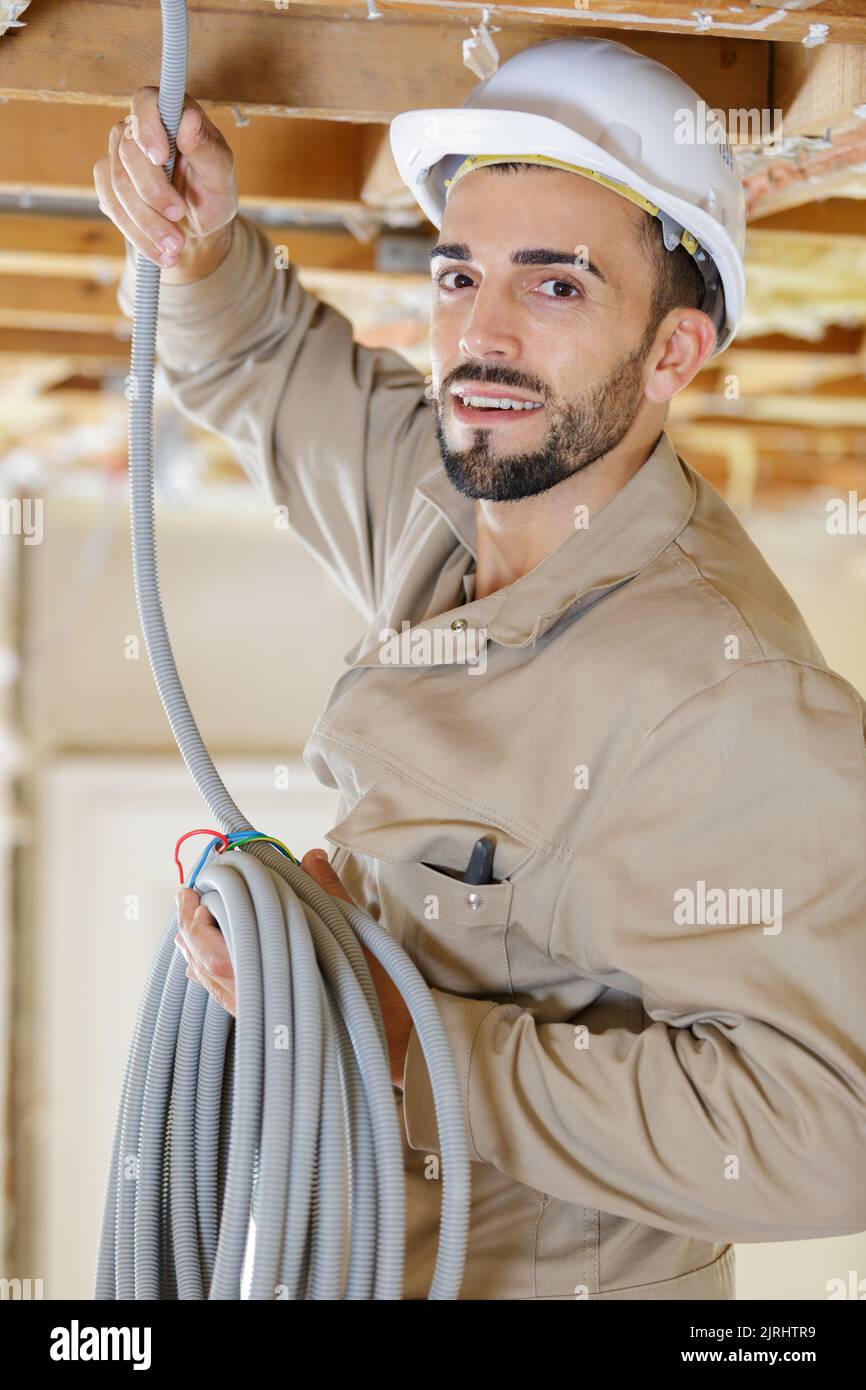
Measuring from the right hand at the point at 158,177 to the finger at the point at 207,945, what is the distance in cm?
73

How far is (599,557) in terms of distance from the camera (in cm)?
164

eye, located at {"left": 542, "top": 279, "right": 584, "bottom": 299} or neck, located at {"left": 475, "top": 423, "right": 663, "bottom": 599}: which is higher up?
eye, located at {"left": 542, "top": 279, "right": 584, "bottom": 299}

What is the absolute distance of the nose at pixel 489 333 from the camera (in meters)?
1.61

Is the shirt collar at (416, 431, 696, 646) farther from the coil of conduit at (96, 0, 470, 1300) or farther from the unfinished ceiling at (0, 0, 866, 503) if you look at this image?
the unfinished ceiling at (0, 0, 866, 503)

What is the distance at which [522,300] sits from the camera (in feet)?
5.36

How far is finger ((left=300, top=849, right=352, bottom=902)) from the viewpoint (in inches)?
64.0

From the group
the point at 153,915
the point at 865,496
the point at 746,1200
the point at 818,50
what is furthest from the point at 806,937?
the point at 153,915

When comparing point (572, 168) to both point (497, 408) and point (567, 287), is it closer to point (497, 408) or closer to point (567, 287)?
point (567, 287)

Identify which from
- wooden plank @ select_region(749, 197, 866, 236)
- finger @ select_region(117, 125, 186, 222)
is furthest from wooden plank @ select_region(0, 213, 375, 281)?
finger @ select_region(117, 125, 186, 222)

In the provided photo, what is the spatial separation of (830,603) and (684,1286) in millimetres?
4494

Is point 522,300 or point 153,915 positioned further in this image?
point 153,915

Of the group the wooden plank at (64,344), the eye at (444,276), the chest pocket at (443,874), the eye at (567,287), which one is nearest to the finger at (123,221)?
the eye at (444,276)

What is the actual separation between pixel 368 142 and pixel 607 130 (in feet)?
2.52

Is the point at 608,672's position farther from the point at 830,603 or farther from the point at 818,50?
the point at 830,603
